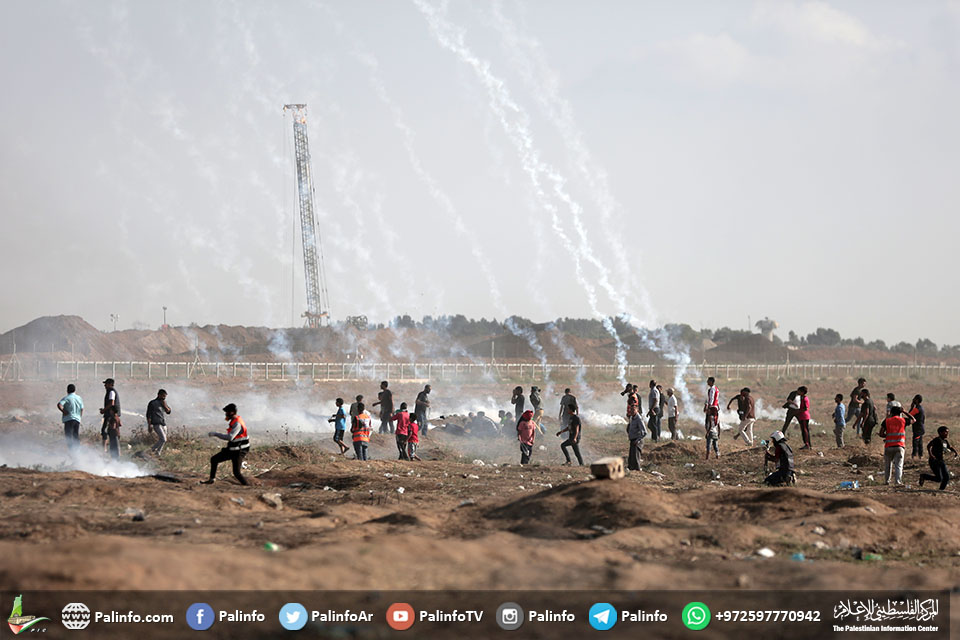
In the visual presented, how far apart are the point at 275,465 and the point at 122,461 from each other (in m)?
3.01

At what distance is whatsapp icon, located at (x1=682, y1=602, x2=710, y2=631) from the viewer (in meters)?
6.68

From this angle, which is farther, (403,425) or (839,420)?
(839,420)

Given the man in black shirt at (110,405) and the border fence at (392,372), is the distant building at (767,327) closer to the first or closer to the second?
the border fence at (392,372)

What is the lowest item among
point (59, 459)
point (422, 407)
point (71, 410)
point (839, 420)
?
point (59, 459)

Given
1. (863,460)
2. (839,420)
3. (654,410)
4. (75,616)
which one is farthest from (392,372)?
(75,616)

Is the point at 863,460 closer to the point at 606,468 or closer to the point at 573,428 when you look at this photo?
the point at 573,428

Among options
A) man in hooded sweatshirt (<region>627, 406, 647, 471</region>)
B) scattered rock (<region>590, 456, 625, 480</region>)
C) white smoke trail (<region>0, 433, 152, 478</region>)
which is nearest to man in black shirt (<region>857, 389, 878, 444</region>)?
man in hooded sweatshirt (<region>627, 406, 647, 471</region>)

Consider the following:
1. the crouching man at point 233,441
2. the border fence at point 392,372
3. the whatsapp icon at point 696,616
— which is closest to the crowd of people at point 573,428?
the crouching man at point 233,441

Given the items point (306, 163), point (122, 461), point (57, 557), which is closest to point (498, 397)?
point (122, 461)

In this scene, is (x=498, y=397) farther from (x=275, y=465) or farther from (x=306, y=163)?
(x=306, y=163)

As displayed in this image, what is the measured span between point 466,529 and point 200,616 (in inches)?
177

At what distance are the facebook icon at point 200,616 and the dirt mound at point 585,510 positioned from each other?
426 cm

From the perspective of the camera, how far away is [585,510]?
11.3 m

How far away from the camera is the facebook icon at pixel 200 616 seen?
652 cm
